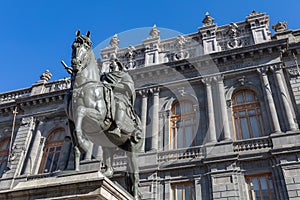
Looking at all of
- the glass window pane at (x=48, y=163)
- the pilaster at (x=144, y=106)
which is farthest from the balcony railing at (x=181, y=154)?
the glass window pane at (x=48, y=163)

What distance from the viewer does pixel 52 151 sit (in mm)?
19438

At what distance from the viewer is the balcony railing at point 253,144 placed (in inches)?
571

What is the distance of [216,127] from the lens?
16031 mm

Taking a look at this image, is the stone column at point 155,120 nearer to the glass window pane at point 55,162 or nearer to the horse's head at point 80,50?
the glass window pane at point 55,162

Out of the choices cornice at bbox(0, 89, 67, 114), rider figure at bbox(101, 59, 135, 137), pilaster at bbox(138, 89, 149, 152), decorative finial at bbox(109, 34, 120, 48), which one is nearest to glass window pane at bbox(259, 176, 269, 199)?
pilaster at bbox(138, 89, 149, 152)

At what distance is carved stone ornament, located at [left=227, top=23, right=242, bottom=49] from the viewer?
19.1 metres

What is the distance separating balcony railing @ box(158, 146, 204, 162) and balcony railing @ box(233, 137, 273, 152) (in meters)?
1.88

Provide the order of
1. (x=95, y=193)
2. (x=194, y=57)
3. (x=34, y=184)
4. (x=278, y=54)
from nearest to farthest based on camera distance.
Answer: (x=95, y=193), (x=34, y=184), (x=278, y=54), (x=194, y=57)

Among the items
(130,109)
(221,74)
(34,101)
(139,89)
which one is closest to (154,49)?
(139,89)

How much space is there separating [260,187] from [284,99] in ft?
16.5

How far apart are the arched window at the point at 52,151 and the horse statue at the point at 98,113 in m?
12.1

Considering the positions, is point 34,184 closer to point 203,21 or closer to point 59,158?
point 59,158

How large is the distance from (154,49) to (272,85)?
8.55 m

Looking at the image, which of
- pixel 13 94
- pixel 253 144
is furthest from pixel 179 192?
pixel 13 94
